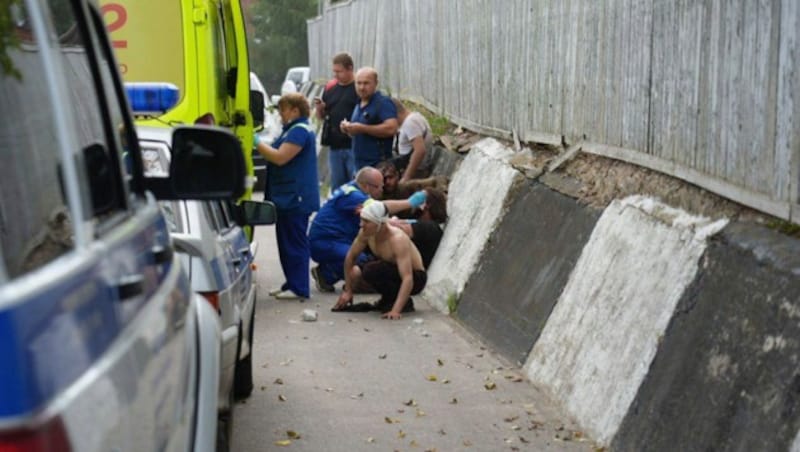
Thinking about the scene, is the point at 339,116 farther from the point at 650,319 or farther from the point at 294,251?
the point at 650,319

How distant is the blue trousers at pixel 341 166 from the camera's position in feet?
58.9

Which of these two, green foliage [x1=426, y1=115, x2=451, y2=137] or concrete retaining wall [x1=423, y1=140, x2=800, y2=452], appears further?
green foliage [x1=426, y1=115, x2=451, y2=137]

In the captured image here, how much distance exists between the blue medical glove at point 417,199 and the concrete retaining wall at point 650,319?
83.5 inches

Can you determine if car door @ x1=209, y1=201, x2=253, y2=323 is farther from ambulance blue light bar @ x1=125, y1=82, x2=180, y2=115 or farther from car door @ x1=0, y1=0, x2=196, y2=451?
car door @ x1=0, y1=0, x2=196, y2=451

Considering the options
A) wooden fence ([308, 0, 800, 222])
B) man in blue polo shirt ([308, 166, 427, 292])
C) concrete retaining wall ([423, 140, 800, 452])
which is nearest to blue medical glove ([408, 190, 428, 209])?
man in blue polo shirt ([308, 166, 427, 292])

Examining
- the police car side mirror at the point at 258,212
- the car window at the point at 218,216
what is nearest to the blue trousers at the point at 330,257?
the police car side mirror at the point at 258,212

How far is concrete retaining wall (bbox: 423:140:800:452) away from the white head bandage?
4.07 ft

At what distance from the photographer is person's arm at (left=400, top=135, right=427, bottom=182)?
626 inches

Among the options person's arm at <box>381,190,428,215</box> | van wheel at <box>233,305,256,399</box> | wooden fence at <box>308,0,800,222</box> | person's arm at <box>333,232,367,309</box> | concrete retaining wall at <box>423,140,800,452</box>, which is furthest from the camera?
person's arm at <box>381,190,428,215</box>

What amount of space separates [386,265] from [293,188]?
1.51m

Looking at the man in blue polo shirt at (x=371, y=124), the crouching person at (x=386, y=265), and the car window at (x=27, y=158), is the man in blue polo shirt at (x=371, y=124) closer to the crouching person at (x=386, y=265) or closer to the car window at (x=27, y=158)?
the crouching person at (x=386, y=265)

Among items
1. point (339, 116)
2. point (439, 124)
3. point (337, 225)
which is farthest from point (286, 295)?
point (439, 124)

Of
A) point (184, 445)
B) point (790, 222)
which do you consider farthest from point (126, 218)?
point (790, 222)

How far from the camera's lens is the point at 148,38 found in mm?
11969
